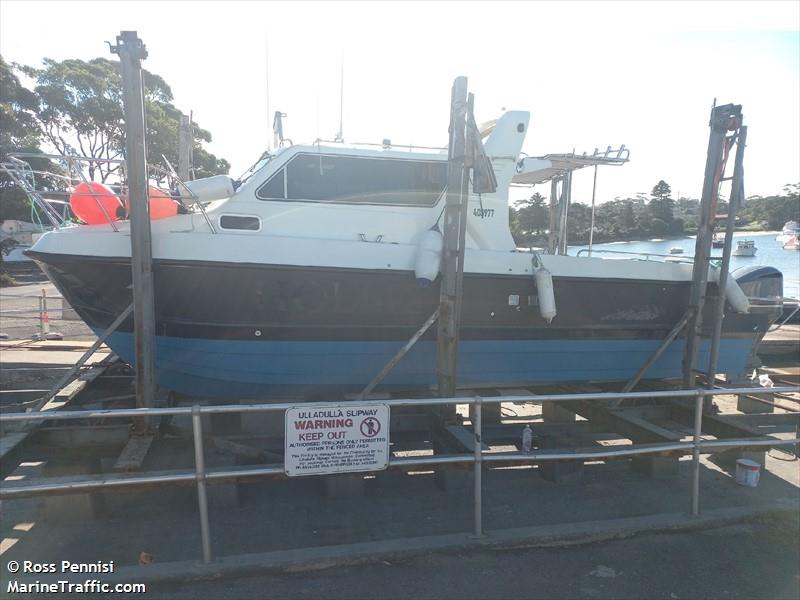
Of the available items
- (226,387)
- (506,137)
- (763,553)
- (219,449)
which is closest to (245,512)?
(219,449)

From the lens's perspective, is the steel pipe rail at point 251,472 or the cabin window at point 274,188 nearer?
the steel pipe rail at point 251,472

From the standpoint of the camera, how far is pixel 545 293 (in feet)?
16.4

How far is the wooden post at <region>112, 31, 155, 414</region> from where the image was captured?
3.93 meters

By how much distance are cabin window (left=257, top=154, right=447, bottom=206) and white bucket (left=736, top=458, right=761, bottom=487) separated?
11.8 feet

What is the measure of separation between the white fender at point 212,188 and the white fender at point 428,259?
190 centimetres

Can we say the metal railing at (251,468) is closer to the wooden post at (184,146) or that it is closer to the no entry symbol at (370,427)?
the no entry symbol at (370,427)

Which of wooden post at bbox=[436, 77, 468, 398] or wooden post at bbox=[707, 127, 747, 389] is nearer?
wooden post at bbox=[436, 77, 468, 398]

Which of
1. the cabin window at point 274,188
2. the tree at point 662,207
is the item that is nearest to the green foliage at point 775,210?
the tree at point 662,207

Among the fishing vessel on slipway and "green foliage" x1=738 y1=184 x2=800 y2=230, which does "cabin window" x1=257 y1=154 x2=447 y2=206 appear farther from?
"green foliage" x1=738 y1=184 x2=800 y2=230

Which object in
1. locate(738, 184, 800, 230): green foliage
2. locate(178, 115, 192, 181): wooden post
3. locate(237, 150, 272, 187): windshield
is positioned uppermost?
locate(738, 184, 800, 230): green foliage

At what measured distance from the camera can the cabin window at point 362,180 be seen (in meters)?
5.25

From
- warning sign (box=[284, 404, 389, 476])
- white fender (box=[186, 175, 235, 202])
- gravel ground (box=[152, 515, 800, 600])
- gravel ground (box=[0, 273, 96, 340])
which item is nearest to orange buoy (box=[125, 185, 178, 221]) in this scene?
white fender (box=[186, 175, 235, 202])

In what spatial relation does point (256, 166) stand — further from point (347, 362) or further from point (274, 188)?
point (347, 362)

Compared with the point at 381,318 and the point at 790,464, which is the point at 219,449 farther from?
the point at 790,464
